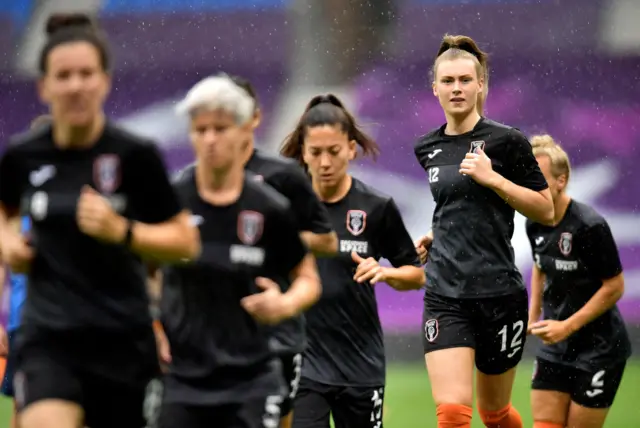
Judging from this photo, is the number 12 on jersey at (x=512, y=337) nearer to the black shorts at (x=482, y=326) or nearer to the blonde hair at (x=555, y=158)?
the black shorts at (x=482, y=326)

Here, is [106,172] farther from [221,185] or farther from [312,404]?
[312,404]

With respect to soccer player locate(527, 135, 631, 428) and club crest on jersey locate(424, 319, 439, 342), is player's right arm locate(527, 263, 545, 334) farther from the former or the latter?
club crest on jersey locate(424, 319, 439, 342)

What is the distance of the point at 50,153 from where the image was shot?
4.27 metres

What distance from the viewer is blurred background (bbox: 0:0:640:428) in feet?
40.4

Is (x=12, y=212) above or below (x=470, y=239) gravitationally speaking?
below

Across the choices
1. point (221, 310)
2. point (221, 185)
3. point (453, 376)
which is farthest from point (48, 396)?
point (453, 376)

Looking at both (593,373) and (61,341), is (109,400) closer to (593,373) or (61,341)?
(61,341)

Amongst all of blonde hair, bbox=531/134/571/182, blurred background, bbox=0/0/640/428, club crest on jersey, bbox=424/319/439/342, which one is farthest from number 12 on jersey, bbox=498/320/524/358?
blurred background, bbox=0/0/640/428

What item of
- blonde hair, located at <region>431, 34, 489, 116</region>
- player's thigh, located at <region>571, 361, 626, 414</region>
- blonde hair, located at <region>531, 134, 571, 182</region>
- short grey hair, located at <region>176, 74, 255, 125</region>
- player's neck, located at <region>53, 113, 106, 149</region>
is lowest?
player's thigh, located at <region>571, 361, 626, 414</region>

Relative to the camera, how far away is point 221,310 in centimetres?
444

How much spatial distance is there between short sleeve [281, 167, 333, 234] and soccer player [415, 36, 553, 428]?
1.09 metres

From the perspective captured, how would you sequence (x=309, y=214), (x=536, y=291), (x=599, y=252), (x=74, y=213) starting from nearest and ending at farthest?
(x=74, y=213), (x=309, y=214), (x=599, y=252), (x=536, y=291)

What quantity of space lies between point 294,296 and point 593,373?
10.8 feet

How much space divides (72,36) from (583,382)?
4.13 meters
